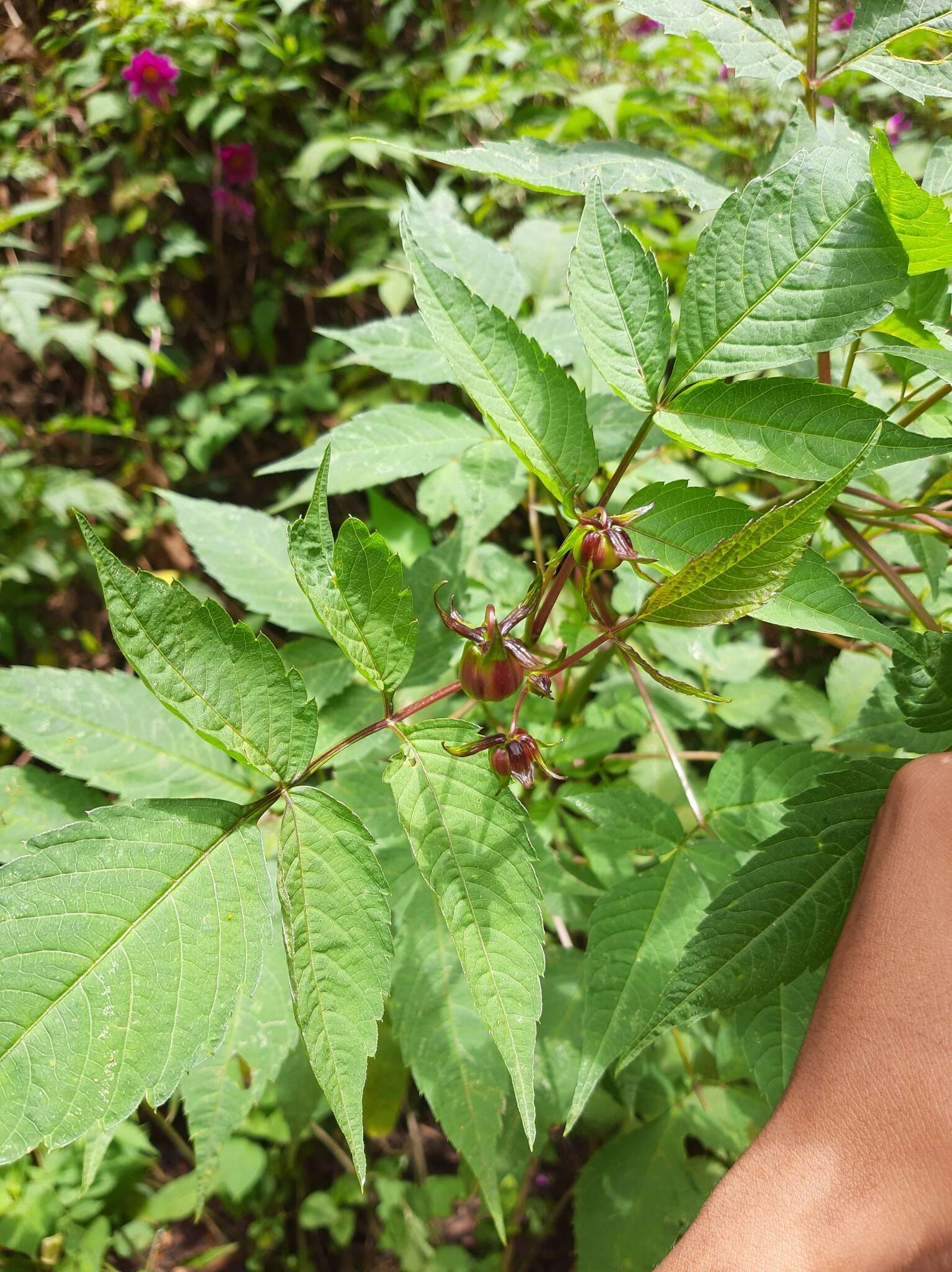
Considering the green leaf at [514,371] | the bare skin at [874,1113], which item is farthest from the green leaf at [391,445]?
the bare skin at [874,1113]

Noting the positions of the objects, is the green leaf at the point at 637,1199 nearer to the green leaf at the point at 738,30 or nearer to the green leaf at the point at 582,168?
the green leaf at the point at 582,168

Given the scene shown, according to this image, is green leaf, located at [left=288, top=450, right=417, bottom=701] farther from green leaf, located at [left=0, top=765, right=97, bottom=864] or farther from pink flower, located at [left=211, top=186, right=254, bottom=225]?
pink flower, located at [left=211, top=186, right=254, bottom=225]

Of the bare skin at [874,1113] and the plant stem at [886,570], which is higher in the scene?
the plant stem at [886,570]

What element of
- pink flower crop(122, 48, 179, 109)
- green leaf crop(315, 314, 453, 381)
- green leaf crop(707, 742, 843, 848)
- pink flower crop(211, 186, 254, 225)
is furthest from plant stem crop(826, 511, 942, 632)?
pink flower crop(122, 48, 179, 109)

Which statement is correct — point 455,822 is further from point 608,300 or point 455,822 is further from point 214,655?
point 608,300

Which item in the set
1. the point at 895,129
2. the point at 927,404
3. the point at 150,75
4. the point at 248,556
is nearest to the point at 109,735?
the point at 248,556

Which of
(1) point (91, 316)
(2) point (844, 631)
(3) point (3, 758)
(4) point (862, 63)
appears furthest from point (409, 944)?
(1) point (91, 316)

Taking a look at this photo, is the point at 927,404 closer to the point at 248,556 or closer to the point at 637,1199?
the point at 248,556
